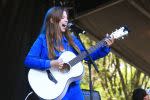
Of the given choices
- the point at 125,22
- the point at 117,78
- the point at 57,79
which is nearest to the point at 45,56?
the point at 57,79

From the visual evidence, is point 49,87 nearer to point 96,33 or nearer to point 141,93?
point 141,93

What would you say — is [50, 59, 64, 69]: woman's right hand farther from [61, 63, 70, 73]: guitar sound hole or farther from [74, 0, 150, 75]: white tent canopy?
[74, 0, 150, 75]: white tent canopy

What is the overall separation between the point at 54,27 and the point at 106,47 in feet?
1.43

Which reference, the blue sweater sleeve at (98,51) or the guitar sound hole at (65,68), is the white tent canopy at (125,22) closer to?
the blue sweater sleeve at (98,51)

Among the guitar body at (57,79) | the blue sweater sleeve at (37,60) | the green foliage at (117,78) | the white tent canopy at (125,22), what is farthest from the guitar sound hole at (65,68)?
the green foliage at (117,78)

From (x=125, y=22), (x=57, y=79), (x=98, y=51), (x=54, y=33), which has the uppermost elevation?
(x=125, y=22)

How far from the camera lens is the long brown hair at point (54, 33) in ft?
10.9

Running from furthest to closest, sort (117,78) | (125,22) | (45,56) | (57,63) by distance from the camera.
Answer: (117,78) → (125,22) → (45,56) → (57,63)

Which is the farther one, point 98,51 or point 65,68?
point 98,51

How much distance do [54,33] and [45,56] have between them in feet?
0.63

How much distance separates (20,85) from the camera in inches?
221

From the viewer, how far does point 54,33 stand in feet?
11.1

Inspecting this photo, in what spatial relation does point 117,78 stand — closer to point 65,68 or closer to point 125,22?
point 125,22

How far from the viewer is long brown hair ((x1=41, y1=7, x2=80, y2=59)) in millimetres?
3330
